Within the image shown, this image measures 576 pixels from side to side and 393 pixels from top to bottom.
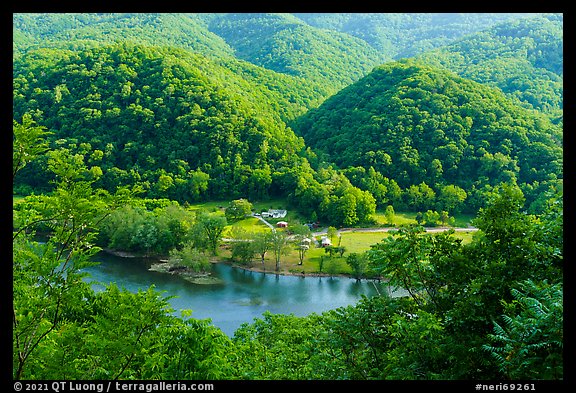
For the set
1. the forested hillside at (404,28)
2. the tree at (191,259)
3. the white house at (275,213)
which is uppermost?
the forested hillside at (404,28)

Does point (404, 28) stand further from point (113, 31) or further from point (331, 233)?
point (331, 233)

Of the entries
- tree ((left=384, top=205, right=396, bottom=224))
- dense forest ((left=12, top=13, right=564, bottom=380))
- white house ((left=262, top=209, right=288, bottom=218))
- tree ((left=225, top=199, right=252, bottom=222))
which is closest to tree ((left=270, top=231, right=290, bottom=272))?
dense forest ((left=12, top=13, right=564, bottom=380))

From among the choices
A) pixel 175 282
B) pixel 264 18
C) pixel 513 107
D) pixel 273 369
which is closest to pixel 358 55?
pixel 264 18

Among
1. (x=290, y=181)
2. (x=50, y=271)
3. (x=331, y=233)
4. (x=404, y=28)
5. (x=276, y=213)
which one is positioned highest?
(x=404, y=28)

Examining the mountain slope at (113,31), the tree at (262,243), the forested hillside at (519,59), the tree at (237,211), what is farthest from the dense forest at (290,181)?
the tree at (237,211)

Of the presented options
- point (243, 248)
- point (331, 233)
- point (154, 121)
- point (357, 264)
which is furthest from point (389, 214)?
point (154, 121)

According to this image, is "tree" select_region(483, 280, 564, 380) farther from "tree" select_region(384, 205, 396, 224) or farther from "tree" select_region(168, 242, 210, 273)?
"tree" select_region(384, 205, 396, 224)

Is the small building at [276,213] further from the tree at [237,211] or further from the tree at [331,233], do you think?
the tree at [331,233]
